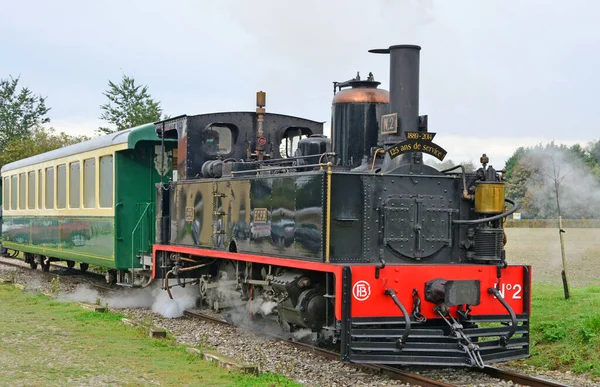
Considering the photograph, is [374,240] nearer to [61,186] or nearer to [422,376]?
[422,376]

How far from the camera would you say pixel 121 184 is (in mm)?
13516

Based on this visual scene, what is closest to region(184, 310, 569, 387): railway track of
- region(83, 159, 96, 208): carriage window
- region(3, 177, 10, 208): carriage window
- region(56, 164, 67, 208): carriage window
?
region(83, 159, 96, 208): carriage window

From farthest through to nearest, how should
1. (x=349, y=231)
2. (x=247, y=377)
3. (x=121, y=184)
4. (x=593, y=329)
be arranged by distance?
(x=121, y=184) < (x=593, y=329) < (x=349, y=231) < (x=247, y=377)

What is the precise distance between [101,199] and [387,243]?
793cm

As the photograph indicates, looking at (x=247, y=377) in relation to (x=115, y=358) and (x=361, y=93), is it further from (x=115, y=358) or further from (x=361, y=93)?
(x=361, y=93)

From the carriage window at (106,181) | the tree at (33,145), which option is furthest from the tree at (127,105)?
the carriage window at (106,181)

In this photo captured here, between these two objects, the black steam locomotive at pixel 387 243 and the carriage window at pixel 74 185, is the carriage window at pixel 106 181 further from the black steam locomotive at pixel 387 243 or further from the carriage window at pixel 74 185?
the black steam locomotive at pixel 387 243

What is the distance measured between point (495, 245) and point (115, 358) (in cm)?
424

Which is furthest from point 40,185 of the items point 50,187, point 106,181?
point 106,181

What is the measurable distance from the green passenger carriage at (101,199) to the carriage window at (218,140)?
1065 mm

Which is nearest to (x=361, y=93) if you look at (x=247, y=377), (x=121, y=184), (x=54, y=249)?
(x=247, y=377)

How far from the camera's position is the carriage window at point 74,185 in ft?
51.3

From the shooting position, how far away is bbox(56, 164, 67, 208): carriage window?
1633cm

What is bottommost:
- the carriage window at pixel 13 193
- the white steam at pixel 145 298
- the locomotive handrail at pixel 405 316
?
the white steam at pixel 145 298
